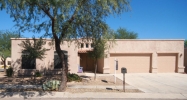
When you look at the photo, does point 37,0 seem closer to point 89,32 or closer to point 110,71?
point 89,32

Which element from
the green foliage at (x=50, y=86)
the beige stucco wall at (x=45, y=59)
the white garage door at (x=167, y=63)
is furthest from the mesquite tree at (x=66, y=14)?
the white garage door at (x=167, y=63)

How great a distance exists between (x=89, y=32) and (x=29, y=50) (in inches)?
285

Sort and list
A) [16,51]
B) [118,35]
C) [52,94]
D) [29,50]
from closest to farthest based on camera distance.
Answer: [52,94] → [29,50] → [16,51] → [118,35]

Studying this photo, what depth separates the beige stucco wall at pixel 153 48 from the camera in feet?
70.9

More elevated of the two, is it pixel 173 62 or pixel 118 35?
pixel 118 35

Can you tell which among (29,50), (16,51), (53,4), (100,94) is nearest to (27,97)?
(100,94)

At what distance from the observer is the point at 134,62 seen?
21984 mm

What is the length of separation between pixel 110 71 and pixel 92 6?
1247 centimetres

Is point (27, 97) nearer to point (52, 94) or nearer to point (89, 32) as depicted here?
point (52, 94)

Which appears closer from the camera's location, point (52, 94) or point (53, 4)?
point (53, 4)

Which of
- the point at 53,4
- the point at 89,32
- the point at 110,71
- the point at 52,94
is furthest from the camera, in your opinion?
the point at 110,71

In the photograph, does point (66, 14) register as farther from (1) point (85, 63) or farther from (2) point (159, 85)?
(1) point (85, 63)

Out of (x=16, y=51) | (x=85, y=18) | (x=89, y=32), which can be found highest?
(x=85, y=18)

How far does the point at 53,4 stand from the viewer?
8.84 m
